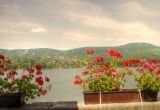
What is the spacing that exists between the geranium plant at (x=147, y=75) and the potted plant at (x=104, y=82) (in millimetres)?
247

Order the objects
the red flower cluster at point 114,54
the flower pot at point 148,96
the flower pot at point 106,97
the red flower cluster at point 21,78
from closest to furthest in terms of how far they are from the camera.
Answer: the flower pot at point 106,97 < the flower pot at point 148,96 < the red flower cluster at point 21,78 < the red flower cluster at point 114,54

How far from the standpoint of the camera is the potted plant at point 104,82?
7707 mm

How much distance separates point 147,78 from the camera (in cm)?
801

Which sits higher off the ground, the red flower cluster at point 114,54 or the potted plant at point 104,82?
the red flower cluster at point 114,54

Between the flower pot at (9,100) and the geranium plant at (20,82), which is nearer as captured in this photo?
the flower pot at (9,100)

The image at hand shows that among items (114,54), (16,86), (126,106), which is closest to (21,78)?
(16,86)

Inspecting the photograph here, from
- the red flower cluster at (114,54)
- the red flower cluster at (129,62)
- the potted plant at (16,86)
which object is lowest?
the potted plant at (16,86)

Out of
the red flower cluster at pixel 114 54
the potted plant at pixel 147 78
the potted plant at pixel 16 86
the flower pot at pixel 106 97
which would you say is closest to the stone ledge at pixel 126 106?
the flower pot at pixel 106 97

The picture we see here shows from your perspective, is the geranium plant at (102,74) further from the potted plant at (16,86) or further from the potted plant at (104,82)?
the potted plant at (16,86)

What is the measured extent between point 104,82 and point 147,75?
0.95 metres

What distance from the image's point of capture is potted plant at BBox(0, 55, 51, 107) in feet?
25.4

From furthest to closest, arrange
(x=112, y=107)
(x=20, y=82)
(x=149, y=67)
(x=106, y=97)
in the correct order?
(x=20, y=82) < (x=149, y=67) < (x=106, y=97) < (x=112, y=107)

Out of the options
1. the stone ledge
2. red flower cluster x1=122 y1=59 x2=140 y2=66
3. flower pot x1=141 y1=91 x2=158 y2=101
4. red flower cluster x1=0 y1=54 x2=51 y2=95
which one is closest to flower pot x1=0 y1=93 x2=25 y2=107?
red flower cluster x1=0 y1=54 x2=51 y2=95

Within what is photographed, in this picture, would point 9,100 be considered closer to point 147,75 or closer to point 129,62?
point 129,62
